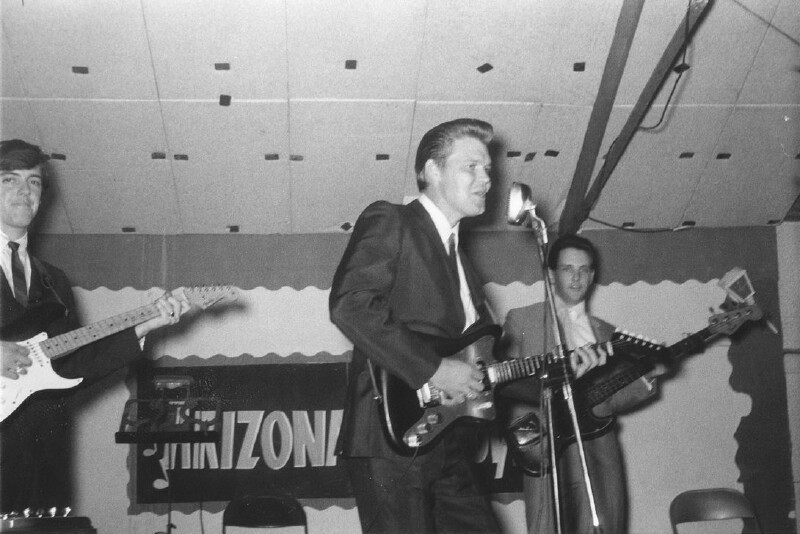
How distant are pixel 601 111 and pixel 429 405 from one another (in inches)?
92.0

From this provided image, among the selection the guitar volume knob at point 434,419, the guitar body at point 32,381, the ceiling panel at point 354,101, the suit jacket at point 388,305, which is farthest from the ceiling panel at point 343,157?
the guitar volume knob at point 434,419

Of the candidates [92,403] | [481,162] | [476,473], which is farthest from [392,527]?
[92,403]

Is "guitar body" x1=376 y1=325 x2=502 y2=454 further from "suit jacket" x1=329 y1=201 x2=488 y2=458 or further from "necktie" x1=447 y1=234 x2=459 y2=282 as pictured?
"necktie" x1=447 y1=234 x2=459 y2=282

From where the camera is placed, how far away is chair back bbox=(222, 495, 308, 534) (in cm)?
407

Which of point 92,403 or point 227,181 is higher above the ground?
point 227,181

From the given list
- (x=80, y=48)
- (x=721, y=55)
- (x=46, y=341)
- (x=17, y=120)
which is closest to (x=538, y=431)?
(x=721, y=55)

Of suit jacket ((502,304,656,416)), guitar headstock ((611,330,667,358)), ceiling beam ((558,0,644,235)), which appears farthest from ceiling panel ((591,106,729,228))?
guitar headstock ((611,330,667,358))

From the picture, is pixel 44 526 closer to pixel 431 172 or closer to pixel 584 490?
pixel 431 172

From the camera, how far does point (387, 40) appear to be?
408cm

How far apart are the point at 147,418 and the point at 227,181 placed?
1442mm

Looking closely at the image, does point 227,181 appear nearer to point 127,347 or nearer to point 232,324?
point 232,324

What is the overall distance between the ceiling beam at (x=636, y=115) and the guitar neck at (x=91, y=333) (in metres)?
2.51

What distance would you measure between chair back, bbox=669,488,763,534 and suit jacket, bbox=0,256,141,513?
8.97ft

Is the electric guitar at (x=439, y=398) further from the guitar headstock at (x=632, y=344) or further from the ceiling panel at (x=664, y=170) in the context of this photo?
the ceiling panel at (x=664, y=170)
